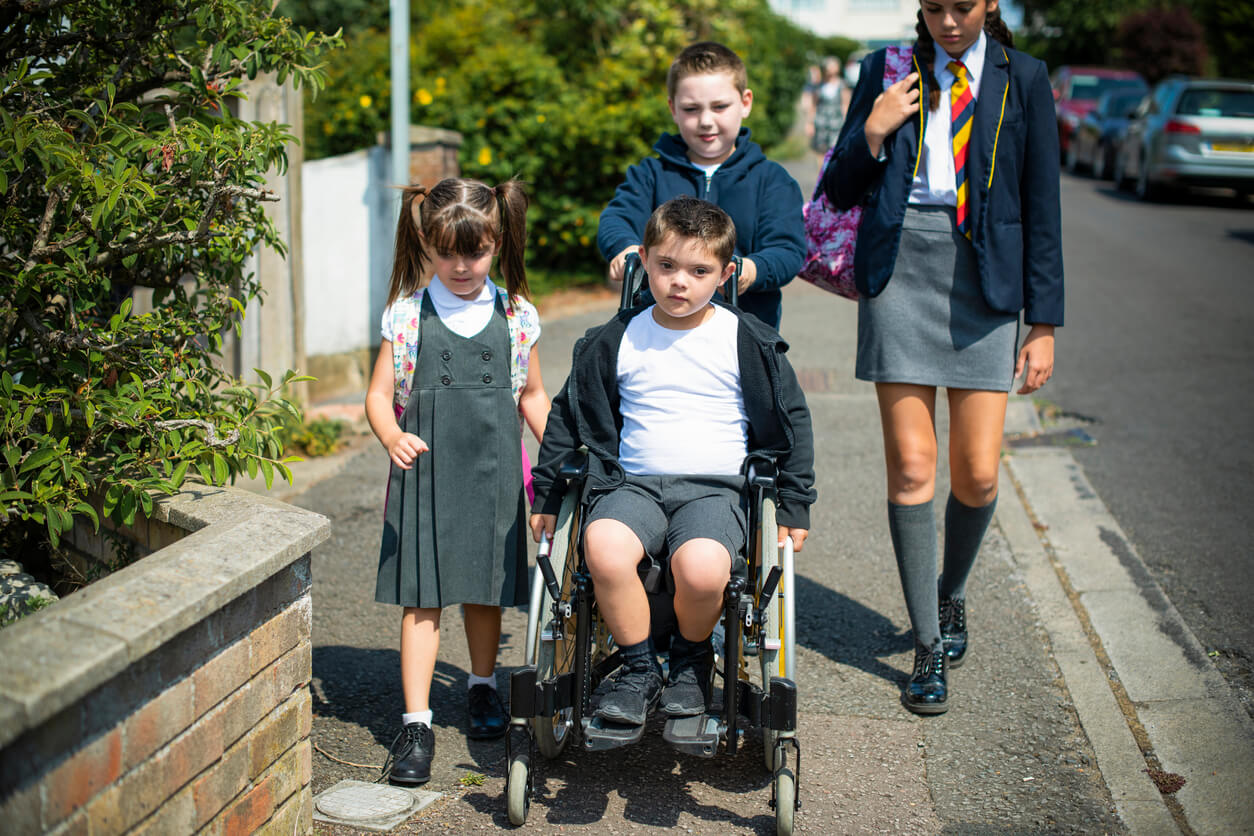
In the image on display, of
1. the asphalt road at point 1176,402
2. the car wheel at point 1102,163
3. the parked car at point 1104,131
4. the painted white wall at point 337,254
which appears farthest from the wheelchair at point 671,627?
the car wheel at point 1102,163

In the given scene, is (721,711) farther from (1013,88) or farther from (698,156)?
(1013,88)

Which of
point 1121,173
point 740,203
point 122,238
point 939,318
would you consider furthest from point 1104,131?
point 122,238

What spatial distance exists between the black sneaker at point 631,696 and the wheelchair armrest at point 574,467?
52 centimetres

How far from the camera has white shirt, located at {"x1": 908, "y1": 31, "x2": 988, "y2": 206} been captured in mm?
3500

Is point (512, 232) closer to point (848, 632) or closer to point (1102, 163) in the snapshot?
point (848, 632)

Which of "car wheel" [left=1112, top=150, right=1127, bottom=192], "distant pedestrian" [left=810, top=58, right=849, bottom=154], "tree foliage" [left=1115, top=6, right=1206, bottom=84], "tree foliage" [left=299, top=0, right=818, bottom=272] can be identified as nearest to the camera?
"tree foliage" [left=299, top=0, right=818, bottom=272]

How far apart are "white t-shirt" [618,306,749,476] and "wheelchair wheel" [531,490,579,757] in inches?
10.9

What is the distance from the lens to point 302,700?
2836 millimetres

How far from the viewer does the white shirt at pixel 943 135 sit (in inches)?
138

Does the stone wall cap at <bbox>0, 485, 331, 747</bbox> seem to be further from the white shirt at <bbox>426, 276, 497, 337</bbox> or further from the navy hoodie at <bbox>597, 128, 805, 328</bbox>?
the navy hoodie at <bbox>597, 128, 805, 328</bbox>

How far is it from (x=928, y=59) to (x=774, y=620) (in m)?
1.79

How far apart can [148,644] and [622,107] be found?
8.31 meters

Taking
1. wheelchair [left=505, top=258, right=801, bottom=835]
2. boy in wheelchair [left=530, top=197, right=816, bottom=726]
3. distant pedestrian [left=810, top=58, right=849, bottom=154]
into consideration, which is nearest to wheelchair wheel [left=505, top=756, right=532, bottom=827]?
wheelchair [left=505, top=258, right=801, bottom=835]

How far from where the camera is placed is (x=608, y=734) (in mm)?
2846
